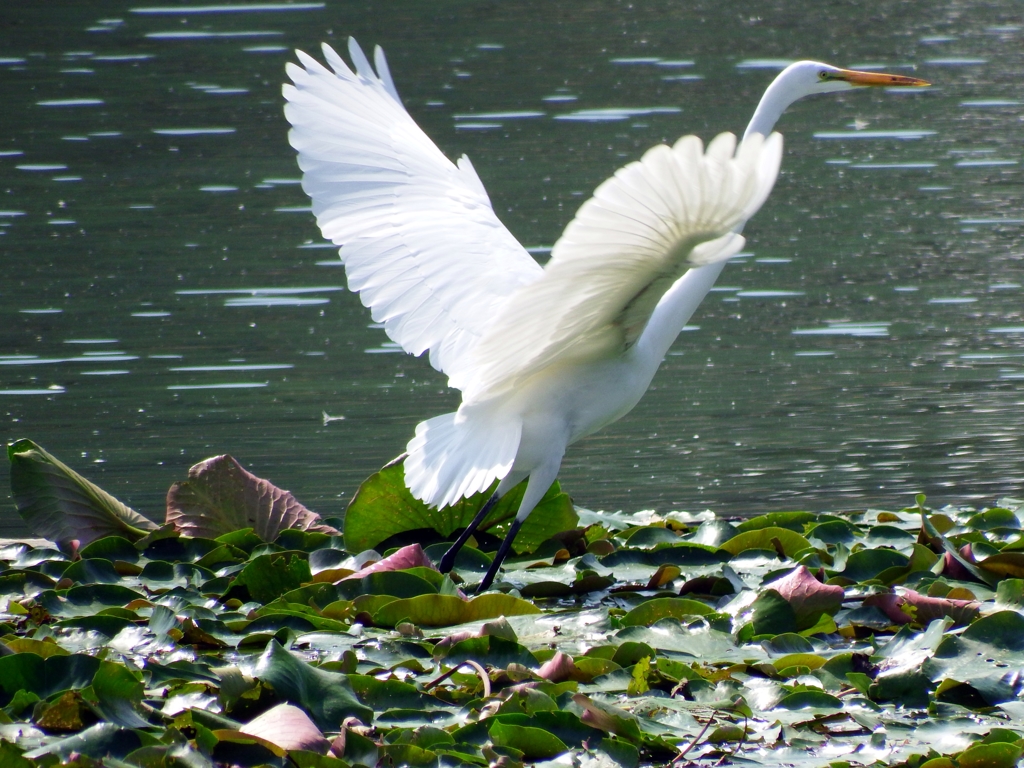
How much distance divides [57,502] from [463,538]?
Result: 1344 mm

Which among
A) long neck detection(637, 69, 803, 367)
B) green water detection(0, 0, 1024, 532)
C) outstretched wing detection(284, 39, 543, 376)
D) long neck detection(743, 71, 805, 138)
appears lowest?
green water detection(0, 0, 1024, 532)

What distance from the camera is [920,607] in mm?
4242

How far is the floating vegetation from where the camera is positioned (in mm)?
3297

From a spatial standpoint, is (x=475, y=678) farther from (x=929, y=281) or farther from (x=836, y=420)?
(x=929, y=281)

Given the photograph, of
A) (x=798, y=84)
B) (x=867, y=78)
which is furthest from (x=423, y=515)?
(x=867, y=78)

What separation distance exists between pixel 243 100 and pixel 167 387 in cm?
904

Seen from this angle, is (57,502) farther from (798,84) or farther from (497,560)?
(798,84)

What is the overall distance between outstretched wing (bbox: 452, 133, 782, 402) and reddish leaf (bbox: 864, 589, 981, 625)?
1.05m

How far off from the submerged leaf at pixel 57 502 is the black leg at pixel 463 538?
3.65 feet

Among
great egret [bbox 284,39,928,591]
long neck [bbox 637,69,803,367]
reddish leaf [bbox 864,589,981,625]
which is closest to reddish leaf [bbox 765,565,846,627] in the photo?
reddish leaf [bbox 864,589,981,625]

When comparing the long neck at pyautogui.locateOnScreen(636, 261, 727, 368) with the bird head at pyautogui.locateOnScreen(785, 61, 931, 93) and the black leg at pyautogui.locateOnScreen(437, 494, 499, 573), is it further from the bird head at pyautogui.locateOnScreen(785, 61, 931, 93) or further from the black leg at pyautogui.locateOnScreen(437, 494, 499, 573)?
the bird head at pyautogui.locateOnScreen(785, 61, 931, 93)

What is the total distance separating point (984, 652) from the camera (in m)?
A: 3.84

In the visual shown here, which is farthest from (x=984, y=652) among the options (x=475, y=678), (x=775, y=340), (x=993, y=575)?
(x=775, y=340)

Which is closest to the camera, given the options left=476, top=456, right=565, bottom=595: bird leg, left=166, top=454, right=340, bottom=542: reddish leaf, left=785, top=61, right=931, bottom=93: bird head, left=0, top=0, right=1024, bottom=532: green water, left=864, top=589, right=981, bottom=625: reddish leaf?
left=864, top=589, right=981, bottom=625: reddish leaf
